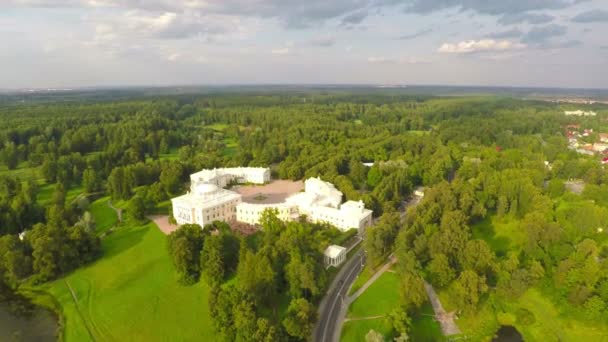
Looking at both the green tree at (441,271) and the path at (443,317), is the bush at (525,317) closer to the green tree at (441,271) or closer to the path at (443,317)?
the path at (443,317)

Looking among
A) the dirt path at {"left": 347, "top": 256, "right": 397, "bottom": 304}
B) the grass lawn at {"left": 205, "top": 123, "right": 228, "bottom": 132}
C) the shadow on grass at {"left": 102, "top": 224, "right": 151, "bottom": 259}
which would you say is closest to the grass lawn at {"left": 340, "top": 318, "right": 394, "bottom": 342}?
the dirt path at {"left": 347, "top": 256, "right": 397, "bottom": 304}

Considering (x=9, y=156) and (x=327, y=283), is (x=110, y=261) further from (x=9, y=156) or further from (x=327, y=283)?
(x=9, y=156)

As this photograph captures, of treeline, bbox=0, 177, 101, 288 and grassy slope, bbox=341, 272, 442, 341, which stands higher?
treeline, bbox=0, 177, 101, 288

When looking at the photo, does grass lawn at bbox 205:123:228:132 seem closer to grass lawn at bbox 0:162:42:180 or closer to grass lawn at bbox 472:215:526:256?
grass lawn at bbox 0:162:42:180

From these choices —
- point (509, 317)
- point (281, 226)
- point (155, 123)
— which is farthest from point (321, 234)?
point (155, 123)

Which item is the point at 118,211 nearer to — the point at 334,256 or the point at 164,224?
the point at 164,224

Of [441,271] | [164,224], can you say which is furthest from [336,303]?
[164,224]
